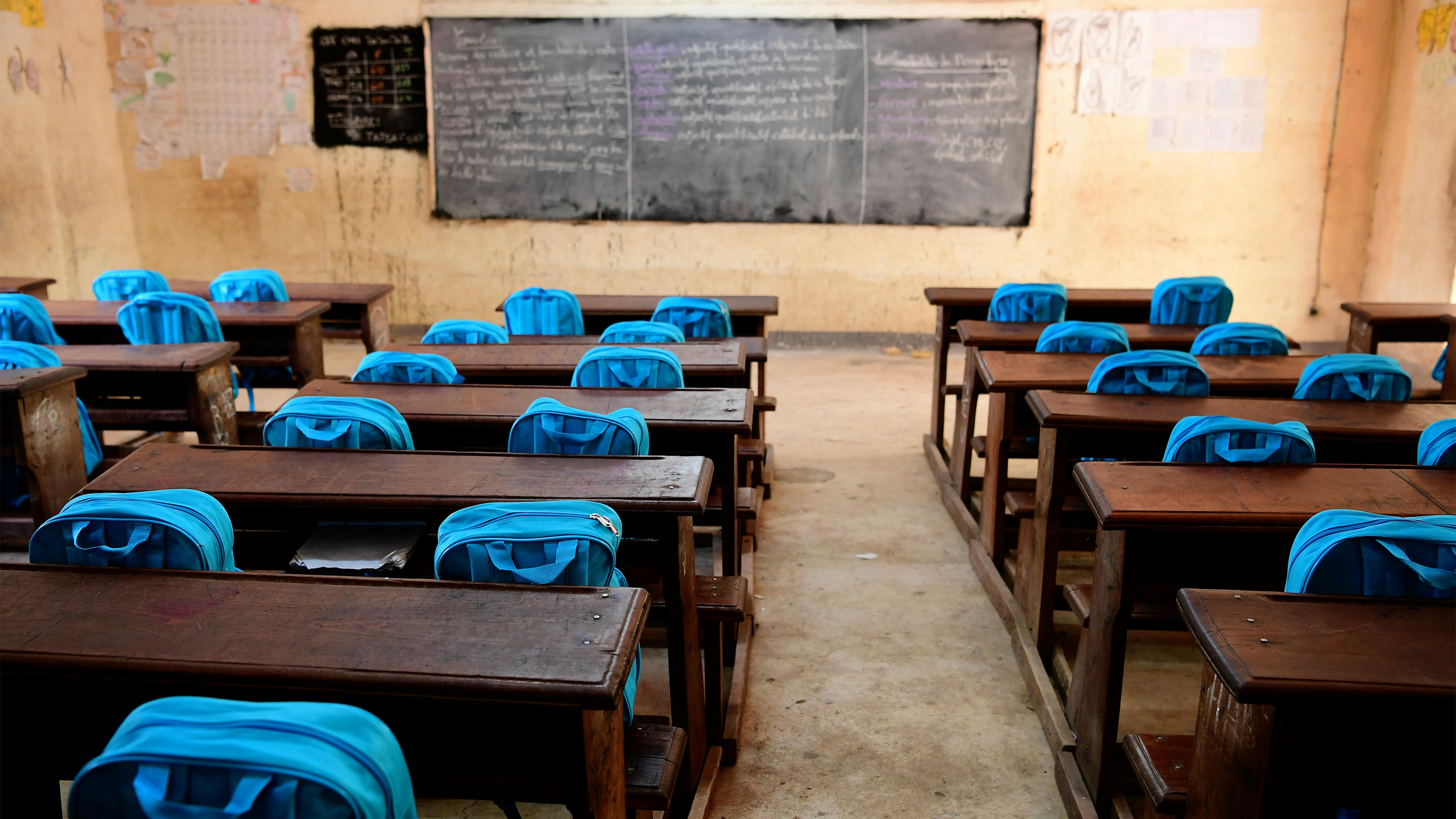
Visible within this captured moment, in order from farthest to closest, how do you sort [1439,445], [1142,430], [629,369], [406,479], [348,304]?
1. [348,304]
2. [629,369]
3. [1142,430]
4. [1439,445]
5. [406,479]

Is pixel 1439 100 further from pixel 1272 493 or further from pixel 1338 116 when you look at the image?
pixel 1272 493

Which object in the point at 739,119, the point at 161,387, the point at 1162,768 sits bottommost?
the point at 1162,768

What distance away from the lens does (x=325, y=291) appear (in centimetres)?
537

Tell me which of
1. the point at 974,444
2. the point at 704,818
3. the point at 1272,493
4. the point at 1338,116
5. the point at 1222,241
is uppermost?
the point at 1338,116

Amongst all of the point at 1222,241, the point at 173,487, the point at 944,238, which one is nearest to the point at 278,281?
the point at 173,487

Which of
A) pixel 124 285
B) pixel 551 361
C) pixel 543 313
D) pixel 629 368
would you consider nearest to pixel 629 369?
pixel 629 368

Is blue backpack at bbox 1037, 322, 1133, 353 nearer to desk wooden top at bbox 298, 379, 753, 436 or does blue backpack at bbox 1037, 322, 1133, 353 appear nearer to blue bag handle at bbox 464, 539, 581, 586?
desk wooden top at bbox 298, 379, 753, 436

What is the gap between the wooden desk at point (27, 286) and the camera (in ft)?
16.9

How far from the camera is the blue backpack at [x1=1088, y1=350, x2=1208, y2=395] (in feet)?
9.95

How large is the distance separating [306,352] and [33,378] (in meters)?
1.41

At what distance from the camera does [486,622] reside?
5.00 ft

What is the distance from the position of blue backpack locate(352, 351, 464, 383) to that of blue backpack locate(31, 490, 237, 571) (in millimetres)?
1485

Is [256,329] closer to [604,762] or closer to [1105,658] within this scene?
[604,762]

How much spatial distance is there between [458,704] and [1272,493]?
5.45 feet
